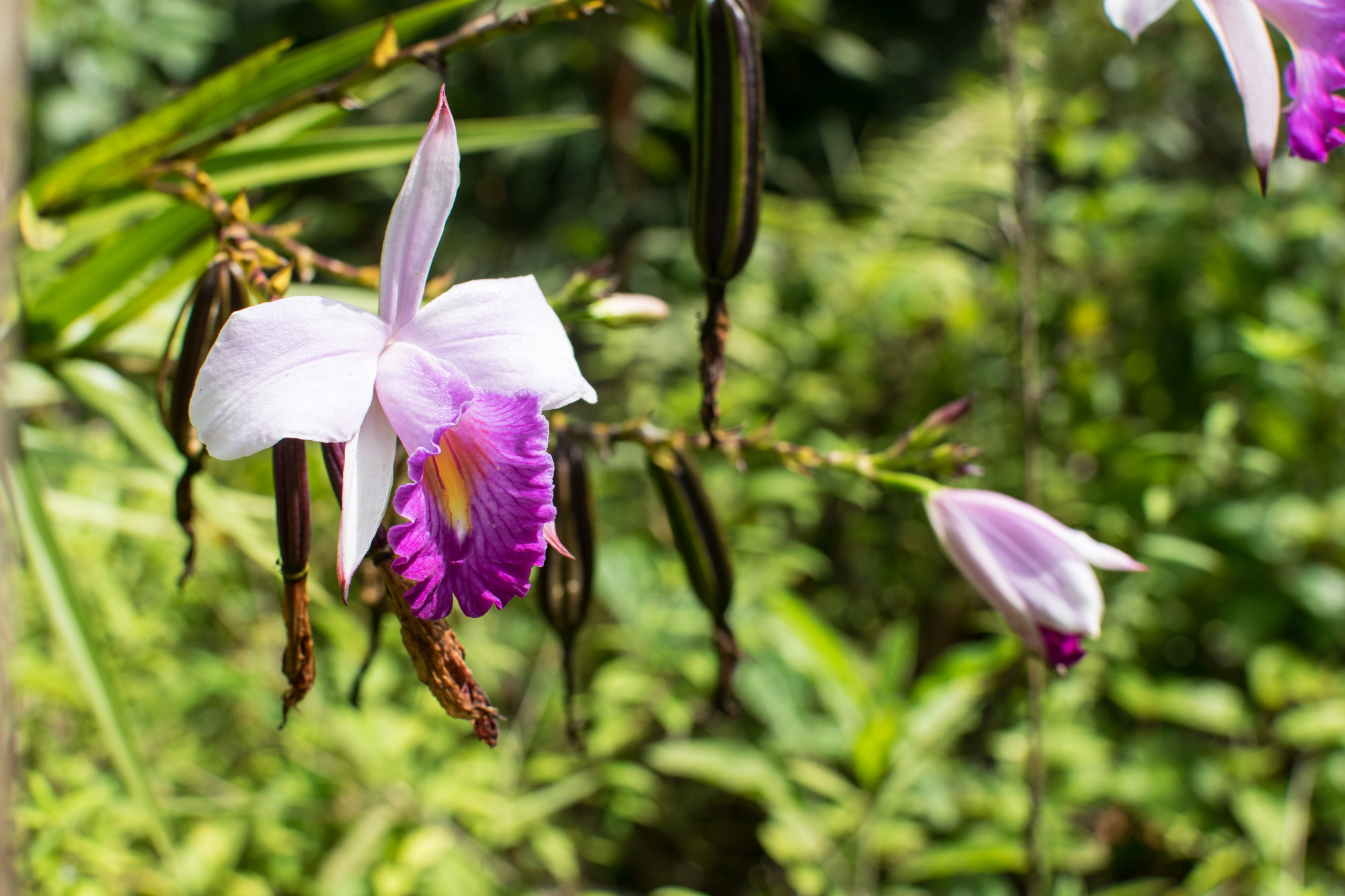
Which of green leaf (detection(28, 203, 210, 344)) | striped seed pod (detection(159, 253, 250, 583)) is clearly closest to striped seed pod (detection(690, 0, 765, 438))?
striped seed pod (detection(159, 253, 250, 583))

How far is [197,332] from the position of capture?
1.52 ft

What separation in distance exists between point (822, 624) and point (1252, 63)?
2.58 ft

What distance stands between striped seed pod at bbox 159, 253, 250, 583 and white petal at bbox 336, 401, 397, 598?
111mm

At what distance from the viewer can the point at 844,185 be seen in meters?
2.54

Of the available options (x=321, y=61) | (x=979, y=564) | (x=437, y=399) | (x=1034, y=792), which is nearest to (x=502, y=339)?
(x=437, y=399)

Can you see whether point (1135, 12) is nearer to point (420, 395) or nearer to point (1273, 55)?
point (1273, 55)

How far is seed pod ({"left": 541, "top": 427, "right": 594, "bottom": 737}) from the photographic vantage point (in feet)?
1.86

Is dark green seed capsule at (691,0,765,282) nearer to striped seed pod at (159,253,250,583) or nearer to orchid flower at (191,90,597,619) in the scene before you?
orchid flower at (191,90,597,619)

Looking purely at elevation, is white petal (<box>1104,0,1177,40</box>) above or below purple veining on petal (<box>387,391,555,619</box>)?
above

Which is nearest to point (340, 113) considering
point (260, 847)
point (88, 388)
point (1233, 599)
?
point (88, 388)

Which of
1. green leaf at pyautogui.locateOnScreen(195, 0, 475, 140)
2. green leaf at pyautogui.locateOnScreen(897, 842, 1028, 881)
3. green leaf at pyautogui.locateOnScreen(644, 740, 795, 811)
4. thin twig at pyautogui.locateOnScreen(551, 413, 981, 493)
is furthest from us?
green leaf at pyautogui.locateOnScreen(644, 740, 795, 811)

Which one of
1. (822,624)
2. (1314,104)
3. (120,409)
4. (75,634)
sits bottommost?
(822,624)

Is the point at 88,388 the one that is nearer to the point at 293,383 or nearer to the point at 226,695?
the point at 293,383

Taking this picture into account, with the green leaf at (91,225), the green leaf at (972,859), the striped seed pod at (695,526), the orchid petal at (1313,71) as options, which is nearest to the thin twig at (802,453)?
the striped seed pod at (695,526)
